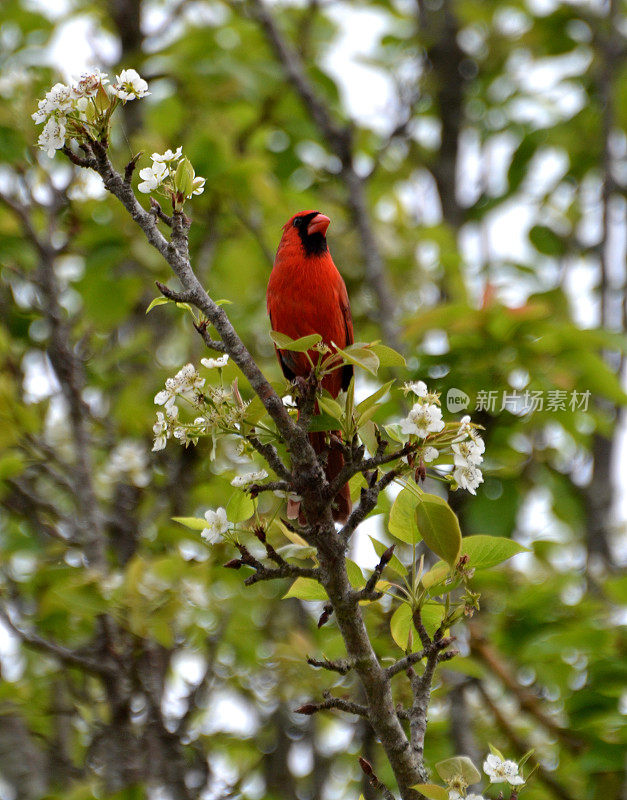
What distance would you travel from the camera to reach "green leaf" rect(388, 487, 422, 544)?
84.9 inches

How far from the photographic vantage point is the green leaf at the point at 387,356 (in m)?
2.02

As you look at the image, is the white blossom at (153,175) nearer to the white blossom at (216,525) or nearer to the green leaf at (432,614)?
the white blossom at (216,525)

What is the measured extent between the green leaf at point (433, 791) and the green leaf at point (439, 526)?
48 cm

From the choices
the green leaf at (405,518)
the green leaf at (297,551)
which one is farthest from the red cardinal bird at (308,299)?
the green leaf at (405,518)

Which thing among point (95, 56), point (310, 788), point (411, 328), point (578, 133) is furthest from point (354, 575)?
point (578, 133)

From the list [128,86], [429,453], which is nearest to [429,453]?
[429,453]

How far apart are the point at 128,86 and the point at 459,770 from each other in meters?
1.71

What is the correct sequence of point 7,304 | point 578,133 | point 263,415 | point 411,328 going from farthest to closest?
point 578,133
point 7,304
point 411,328
point 263,415

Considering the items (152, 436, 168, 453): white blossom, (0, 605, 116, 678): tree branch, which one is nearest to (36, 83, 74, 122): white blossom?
(152, 436, 168, 453): white blossom

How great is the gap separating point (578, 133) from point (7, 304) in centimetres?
391

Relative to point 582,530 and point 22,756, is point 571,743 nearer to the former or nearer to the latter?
point 582,530

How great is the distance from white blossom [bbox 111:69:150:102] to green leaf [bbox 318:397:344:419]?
2.51ft

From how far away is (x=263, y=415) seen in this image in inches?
80.5

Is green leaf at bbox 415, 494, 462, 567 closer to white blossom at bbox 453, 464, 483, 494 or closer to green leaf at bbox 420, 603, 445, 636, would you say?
white blossom at bbox 453, 464, 483, 494
